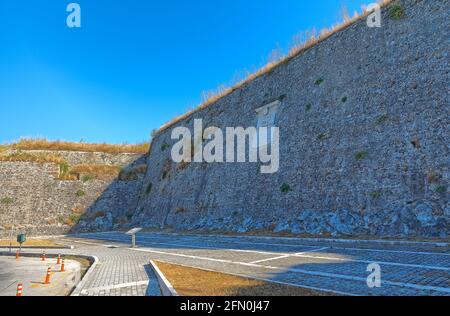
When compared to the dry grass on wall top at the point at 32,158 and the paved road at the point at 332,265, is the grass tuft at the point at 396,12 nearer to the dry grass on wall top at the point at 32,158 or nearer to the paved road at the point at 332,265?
the paved road at the point at 332,265

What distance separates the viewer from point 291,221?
19297 mm

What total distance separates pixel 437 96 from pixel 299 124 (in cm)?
870

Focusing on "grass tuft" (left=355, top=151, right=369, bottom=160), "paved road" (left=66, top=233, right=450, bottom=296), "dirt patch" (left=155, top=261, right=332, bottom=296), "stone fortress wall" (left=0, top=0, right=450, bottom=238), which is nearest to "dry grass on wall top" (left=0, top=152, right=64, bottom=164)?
"stone fortress wall" (left=0, top=0, right=450, bottom=238)

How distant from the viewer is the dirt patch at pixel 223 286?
6.88 m

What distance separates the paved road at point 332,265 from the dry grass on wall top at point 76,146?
1346 inches

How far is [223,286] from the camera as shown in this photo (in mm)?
7672

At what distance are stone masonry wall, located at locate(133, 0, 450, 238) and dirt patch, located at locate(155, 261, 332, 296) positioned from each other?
8.69 metres

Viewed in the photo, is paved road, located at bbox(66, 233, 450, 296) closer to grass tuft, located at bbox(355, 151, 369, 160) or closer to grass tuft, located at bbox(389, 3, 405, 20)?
grass tuft, located at bbox(355, 151, 369, 160)

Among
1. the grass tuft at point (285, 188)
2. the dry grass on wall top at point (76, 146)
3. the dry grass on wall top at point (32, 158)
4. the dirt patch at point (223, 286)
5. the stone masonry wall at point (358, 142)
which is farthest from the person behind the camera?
the dry grass on wall top at point (76, 146)

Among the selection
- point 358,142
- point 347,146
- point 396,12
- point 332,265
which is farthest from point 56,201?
point 396,12

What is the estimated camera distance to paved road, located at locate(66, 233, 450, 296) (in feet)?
24.0

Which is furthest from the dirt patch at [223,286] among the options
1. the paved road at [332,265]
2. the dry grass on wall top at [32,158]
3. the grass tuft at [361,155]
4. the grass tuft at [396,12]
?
the dry grass on wall top at [32,158]

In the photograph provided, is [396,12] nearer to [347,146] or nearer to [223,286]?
[347,146]

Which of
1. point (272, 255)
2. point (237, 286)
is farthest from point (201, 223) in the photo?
point (237, 286)
